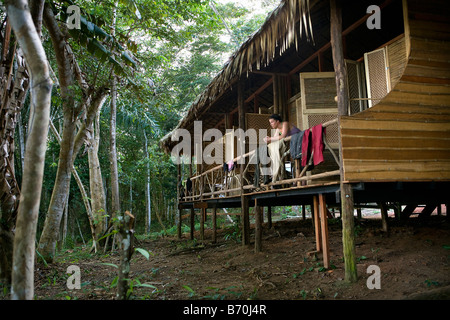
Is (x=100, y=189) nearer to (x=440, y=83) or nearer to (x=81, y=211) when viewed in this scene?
A: (x=440, y=83)

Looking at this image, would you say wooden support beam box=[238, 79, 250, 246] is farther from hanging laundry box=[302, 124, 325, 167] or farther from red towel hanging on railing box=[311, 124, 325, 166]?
red towel hanging on railing box=[311, 124, 325, 166]

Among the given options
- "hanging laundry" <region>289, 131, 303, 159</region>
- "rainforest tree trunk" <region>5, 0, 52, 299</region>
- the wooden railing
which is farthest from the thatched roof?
"rainforest tree trunk" <region>5, 0, 52, 299</region>

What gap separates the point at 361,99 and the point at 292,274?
9.69ft

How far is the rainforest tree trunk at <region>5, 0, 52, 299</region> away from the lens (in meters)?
2.46

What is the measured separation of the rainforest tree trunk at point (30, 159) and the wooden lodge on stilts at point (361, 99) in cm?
329

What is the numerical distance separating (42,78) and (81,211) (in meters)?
20.9

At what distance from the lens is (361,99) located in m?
4.91

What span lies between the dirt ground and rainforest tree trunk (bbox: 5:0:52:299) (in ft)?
3.95

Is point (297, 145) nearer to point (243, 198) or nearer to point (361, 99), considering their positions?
point (361, 99)

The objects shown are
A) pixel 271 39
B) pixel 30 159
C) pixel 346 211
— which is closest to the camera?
pixel 30 159

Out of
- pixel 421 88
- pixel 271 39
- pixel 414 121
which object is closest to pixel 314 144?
pixel 414 121

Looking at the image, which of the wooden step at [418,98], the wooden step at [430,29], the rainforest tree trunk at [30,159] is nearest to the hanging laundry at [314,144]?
the wooden step at [418,98]

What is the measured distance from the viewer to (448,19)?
4.45 metres
